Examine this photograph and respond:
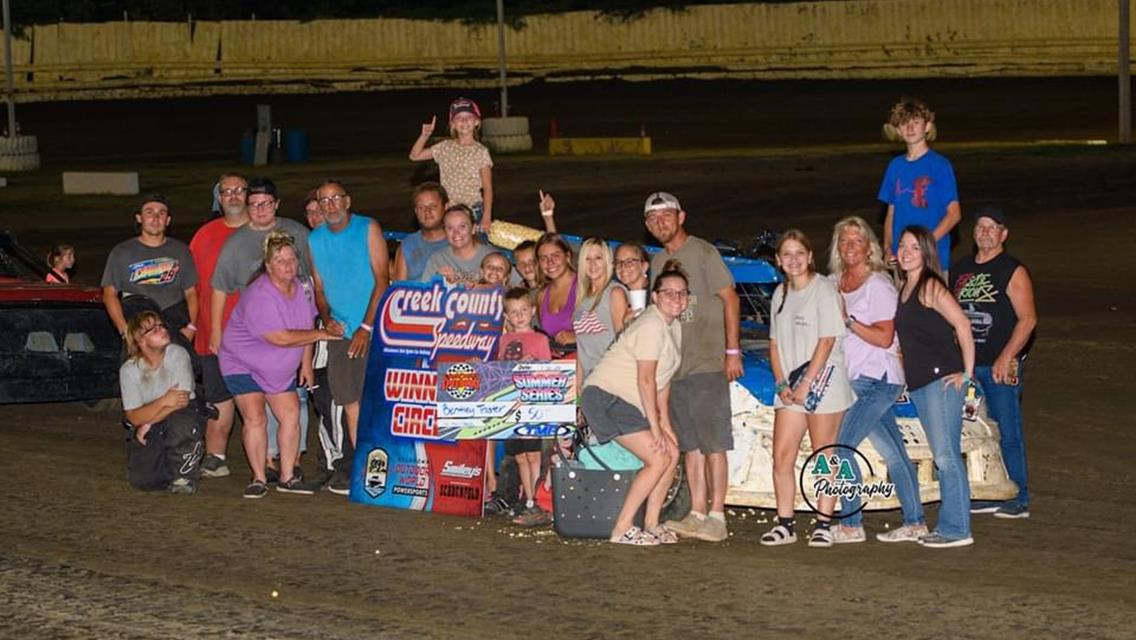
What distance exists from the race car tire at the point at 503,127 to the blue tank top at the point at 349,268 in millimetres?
29111

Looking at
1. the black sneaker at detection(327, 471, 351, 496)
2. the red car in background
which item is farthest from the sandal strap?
the red car in background

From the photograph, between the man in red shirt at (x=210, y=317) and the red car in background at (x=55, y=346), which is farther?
the red car in background at (x=55, y=346)

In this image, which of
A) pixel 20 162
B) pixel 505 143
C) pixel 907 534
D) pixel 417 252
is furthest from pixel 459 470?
pixel 20 162

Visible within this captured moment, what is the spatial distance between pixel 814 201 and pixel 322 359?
1674 cm

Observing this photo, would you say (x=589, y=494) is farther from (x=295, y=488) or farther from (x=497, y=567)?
(x=295, y=488)

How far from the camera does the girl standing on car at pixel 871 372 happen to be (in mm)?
9094

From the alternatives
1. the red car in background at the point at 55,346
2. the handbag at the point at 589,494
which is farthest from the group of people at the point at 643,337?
the red car in background at the point at 55,346

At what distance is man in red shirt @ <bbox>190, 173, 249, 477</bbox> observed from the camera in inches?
438

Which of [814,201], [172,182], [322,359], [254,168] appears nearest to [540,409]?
[322,359]

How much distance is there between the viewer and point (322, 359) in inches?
441

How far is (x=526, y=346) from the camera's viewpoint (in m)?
9.65

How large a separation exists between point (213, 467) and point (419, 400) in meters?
1.77

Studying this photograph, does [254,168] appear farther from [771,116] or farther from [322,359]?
[322,359]

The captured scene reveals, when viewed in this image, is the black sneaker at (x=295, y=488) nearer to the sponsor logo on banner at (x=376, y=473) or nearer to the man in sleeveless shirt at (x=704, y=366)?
the sponsor logo on banner at (x=376, y=473)
